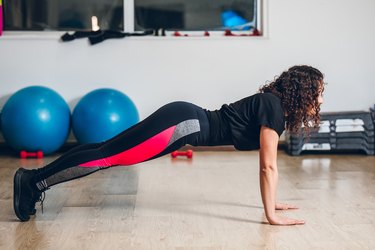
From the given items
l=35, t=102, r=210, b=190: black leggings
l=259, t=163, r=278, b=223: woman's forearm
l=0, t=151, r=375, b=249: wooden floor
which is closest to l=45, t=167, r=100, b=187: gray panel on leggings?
l=35, t=102, r=210, b=190: black leggings

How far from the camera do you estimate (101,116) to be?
479 centimetres

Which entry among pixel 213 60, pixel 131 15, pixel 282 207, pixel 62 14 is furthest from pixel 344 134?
pixel 62 14

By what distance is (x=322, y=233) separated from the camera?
2.90 metres

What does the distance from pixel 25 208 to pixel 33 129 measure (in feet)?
5.83

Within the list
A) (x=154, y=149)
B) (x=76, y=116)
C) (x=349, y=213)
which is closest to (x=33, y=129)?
(x=76, y=116)

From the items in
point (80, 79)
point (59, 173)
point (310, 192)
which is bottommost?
point (310, 192)

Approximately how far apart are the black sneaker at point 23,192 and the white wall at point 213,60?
7.44ft

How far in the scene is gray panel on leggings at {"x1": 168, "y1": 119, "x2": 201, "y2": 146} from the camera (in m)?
2.96

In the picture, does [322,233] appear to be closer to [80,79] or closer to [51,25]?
[80,79]

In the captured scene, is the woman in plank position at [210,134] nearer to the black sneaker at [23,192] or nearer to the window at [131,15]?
the black sneaker at [23,192]

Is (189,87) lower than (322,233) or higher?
higher

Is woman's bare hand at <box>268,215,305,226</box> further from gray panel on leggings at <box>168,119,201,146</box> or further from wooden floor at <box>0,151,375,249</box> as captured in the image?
gray panel on leggings at <box>168,119,201,146</box>

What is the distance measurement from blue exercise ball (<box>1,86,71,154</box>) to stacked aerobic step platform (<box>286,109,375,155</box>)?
1.88m

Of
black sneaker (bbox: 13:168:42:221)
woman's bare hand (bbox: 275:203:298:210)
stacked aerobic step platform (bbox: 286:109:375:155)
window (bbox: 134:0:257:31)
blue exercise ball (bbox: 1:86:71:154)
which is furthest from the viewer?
window (bbox: 134:0:257:31)
